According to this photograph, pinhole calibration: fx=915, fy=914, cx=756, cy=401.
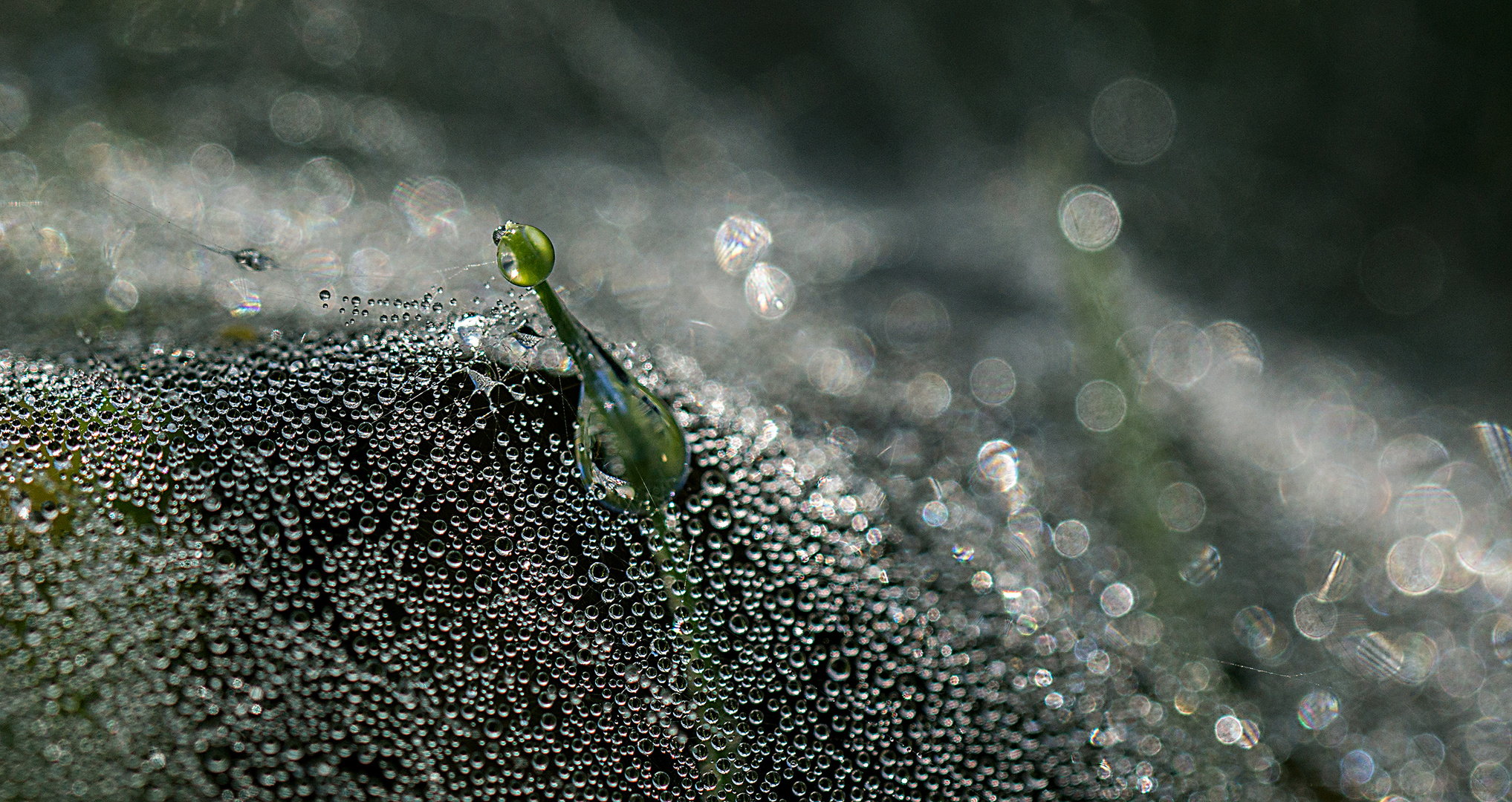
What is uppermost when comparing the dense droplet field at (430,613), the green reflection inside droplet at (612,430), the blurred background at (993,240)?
the blurred background at (993,240)

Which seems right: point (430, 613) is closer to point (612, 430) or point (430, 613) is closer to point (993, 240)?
point (612, 430)

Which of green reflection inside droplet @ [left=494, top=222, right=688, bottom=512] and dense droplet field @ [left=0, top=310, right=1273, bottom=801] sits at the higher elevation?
green reflection inside droplet @ [left=494, top=222, right=688, bottom=512]

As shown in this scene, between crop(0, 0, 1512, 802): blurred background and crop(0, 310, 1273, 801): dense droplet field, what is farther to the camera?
crop(0, 0, 1512, 802): blurred background

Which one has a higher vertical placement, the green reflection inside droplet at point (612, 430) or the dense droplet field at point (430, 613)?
the green reflection inside droplet at point (612, 430)

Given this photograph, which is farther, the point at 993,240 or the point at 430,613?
the point at 993,240

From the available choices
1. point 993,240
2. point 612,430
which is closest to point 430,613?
point 612,430

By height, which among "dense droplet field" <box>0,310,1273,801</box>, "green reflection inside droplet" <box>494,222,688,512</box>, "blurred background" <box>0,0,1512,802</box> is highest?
"blurred background" <box>0,0,1512,802</box>

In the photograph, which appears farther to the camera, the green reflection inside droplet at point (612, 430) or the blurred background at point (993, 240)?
the blurred background at point (993, 240)

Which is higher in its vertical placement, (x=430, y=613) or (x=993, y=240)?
(x=993, y=240)
